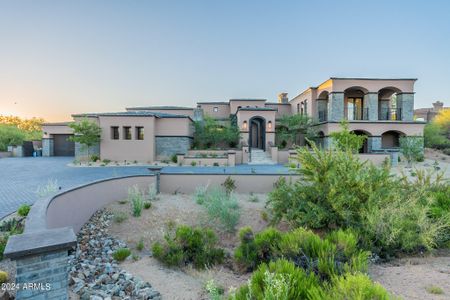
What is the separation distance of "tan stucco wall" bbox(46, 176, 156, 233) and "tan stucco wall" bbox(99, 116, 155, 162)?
1055cm

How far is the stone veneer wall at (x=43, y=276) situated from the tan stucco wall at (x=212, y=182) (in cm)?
817

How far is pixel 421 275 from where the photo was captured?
144 inches

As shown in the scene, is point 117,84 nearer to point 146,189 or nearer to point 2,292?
point 146,189

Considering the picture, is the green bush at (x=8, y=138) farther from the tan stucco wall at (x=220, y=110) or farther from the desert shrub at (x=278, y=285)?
the desert shrub at (x=278, y=285)

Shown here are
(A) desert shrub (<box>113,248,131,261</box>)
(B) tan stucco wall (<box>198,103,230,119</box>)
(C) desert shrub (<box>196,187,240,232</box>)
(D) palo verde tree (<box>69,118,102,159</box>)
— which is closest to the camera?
(A) desert shrub (<box>113,248,131,261</box>)

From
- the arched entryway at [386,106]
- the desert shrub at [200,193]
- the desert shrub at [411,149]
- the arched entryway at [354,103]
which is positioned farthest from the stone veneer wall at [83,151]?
the arched entryway at [386,106]

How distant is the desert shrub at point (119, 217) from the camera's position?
720 centimetres

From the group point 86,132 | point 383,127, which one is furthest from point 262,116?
point 86,132

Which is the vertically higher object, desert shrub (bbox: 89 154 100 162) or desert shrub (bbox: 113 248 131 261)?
desert shrub (bbox: 89 154 100 162)

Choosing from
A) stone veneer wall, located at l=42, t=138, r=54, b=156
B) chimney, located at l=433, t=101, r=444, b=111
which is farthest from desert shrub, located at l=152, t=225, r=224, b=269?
chimney, located at l=433, t=101, r=444, b=111

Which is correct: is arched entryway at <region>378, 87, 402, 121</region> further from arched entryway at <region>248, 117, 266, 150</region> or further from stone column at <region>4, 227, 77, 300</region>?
stone column at <region>4, 227, 77, 300</region>

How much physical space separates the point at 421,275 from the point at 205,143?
21.0 meters

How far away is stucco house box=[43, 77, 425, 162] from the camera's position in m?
20.0

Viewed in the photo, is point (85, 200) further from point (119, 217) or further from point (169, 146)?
point (169, 146)
